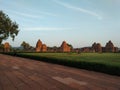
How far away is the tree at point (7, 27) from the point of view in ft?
145

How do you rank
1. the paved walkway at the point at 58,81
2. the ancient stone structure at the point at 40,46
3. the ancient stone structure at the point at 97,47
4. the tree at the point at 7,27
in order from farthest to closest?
the ancient stone structure at the point at 40,46
the ancient stone structure at the point at 97,47
the tree at the point at 7,27
the paved walkway at the point at 58,81

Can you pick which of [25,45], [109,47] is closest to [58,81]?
[109,47]

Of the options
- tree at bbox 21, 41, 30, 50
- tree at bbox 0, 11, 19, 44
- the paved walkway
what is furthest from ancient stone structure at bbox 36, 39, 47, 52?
the paved walkway

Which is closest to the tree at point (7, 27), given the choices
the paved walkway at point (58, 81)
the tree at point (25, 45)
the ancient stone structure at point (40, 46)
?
the paved walkway at point (58, 81)

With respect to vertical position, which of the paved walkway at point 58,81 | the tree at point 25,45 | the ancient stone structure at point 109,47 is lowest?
the paved walkway at point 58,81

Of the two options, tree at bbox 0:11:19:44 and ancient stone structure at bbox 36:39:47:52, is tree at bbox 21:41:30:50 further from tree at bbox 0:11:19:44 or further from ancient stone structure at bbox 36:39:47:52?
tree at bbox 0:11:19:44

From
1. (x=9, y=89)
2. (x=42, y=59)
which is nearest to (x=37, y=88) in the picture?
(x=9, y=89)

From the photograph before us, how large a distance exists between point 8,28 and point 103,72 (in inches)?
1410

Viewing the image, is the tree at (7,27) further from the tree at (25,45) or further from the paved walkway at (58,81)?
the tree at (25,45)

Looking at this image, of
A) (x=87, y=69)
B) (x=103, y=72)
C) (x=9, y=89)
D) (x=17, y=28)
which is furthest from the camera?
(x=17, y=28)

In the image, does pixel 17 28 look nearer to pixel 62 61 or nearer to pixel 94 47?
pixel 62 61

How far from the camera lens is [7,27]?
4488cm

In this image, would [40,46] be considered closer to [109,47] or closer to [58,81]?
[109,47]

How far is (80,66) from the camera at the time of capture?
15.5 metres
